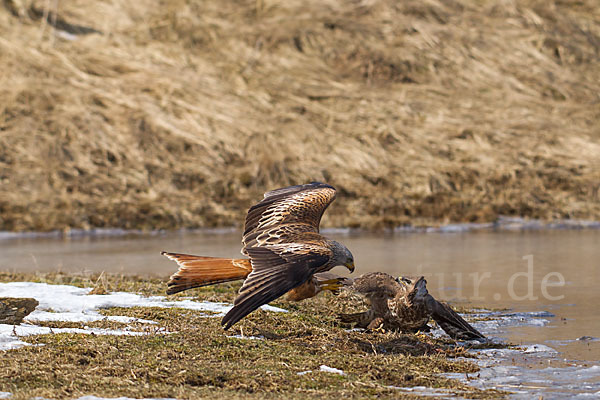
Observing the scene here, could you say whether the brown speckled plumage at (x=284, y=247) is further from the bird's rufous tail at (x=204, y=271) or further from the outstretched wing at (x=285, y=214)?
the bird's rufous tail at (x=204, y=271)

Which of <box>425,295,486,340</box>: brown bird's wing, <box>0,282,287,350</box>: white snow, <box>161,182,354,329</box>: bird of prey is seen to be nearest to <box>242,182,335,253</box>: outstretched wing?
<box>161,182,354,329</box>: bird of prey

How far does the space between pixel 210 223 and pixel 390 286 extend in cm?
1429

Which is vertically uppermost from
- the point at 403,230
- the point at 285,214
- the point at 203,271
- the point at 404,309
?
the point at 285,214

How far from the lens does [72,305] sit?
25.9 feet

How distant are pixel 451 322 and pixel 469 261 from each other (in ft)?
22.3

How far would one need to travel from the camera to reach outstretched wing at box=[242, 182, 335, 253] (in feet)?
24.2

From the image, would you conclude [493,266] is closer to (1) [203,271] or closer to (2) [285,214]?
(2) [285,214]

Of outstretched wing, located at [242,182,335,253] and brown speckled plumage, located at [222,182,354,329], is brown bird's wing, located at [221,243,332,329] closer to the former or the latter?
brown speckled plumage, located at [222,182,354,329]

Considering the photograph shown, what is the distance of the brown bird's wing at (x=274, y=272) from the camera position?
570cm

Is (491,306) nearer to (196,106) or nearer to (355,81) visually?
(196,106)

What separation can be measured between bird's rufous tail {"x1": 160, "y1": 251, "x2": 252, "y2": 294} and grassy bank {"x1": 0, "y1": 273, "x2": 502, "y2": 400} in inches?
17.4

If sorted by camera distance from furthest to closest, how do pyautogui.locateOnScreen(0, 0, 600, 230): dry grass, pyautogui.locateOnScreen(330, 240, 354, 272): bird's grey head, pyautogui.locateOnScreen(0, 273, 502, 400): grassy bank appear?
pyautogui.locateOnScreen(0, 0, 600, 230): dry grass → pyautogui.locateOnScreen(330, 240, 354, 272): bird's grey head → pyautogui.locateOnScreen(0, 273, 502, 400): grassy bank

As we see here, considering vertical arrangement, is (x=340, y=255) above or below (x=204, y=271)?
above

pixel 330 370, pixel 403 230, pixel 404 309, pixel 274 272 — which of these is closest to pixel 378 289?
pixel 404 309
